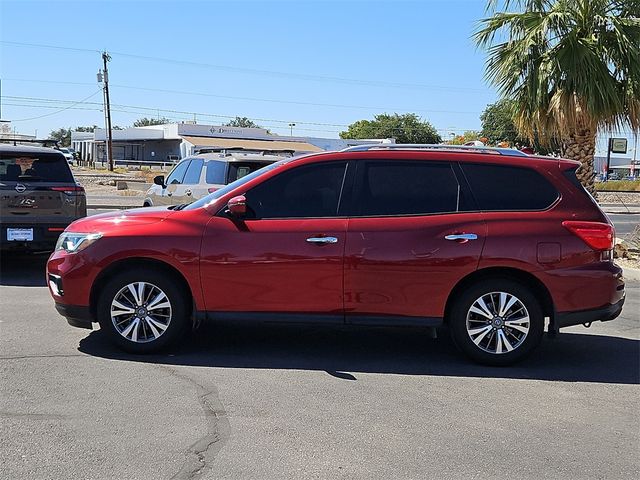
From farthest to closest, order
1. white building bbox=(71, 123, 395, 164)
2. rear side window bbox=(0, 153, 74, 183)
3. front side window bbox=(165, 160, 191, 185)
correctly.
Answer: white building bbox=(71, 123, 395, 164) → front side window bbox=(165, 160, 191, 185) → rear side window bbox=(0, 153, 74, 183)

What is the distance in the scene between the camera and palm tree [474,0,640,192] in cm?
1346

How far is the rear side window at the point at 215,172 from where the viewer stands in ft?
37.5

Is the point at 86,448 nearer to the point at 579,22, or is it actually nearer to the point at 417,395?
the point at 417,395

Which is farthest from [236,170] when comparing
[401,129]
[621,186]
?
[401,129]

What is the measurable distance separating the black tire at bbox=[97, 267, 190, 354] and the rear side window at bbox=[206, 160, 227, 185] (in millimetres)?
5549

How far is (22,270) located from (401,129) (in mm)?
89722

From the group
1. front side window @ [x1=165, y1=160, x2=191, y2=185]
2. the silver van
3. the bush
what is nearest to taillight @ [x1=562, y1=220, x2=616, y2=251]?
the silver van

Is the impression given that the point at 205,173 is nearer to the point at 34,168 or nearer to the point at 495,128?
the point at 34,168

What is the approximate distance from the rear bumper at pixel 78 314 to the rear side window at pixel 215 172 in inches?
218

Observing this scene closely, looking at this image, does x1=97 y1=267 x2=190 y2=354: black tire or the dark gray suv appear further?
the dark gray suv

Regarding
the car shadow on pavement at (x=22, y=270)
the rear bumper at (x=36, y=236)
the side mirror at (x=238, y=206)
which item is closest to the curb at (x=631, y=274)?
the side mirror at (x=238, y=206)

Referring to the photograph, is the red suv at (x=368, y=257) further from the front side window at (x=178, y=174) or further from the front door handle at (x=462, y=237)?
the front side window at (x=178, y=174)

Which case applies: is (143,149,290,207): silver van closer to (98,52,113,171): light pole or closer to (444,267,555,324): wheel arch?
(444,267,555,324): wheel arch

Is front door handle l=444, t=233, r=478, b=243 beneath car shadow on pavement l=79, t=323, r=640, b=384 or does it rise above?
above
